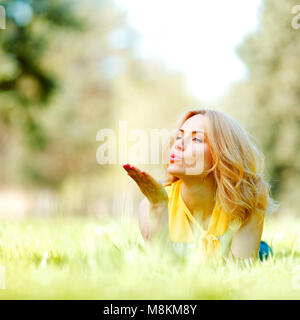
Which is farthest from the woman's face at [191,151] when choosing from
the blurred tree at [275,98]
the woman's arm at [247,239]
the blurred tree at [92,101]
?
the blurred tree at [92,101]

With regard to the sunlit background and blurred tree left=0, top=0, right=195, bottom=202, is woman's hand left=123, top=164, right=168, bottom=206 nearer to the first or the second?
the sunlit background

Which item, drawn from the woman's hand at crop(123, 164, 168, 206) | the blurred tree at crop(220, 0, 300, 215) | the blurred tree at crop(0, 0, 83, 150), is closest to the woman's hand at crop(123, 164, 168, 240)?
the woman's hand at crop(123, 164, 168, 206)

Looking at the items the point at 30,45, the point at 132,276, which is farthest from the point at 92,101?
the point at 132,276

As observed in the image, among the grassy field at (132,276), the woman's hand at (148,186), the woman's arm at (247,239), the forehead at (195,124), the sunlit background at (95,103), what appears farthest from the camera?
the sunlit background at (95,103)

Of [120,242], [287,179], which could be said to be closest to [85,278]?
[120,242]

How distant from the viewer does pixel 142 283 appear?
1555mm

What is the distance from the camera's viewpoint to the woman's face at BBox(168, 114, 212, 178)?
2035mm

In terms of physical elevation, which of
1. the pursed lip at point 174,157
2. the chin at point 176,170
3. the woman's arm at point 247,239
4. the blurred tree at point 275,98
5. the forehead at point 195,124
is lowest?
the woman's arm at point 247,239

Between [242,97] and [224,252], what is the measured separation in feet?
29.8

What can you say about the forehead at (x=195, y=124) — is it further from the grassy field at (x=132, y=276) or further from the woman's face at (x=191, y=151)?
the grassy field at (x=132, y=276)

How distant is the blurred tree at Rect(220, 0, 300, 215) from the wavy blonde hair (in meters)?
7.56

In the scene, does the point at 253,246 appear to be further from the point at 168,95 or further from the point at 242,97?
the point at 168,95

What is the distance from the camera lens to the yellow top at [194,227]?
2.09m

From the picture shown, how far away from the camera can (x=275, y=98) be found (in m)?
10.2
